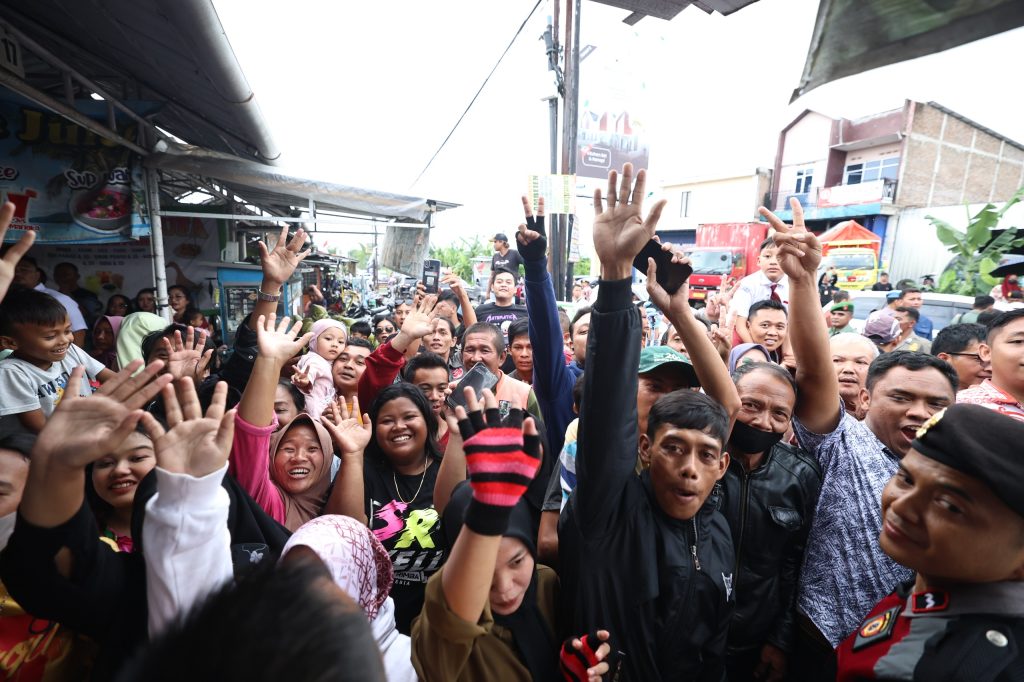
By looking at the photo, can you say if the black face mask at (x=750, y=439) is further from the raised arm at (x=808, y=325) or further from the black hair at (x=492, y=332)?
the black hair at (x=492, y=332)

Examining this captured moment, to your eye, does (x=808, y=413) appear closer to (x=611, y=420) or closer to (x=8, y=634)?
(x=611, y=420)

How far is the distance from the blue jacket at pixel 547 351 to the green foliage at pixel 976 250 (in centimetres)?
1506

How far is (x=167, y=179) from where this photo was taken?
22.7 feet

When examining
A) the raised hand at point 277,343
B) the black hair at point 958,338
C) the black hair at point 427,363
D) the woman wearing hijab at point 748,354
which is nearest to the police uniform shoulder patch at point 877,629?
the woman wearing hijab at point 748,354

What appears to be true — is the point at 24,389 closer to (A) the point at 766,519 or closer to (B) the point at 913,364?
(A) the point at 766,519

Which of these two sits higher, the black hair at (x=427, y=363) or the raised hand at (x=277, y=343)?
the raised hand at (x=277, y=343)

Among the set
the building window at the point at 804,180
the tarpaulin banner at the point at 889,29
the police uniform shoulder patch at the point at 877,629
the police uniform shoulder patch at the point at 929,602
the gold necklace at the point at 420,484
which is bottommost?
the gold necklace at the point at 420,484

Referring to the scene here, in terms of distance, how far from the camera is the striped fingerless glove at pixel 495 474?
1179mm

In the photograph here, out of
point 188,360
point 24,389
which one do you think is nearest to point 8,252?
point 188,360

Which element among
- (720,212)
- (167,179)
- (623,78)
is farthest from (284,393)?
(720,212)

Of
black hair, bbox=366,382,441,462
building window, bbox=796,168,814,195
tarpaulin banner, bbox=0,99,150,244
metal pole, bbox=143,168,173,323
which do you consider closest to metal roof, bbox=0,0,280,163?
tarpaulin banner, bbox=0,99,150,244

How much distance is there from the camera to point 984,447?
112cm

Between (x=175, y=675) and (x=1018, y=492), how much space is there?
160 cm

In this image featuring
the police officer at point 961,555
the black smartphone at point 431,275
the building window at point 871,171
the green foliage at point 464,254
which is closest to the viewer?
the police officer at point 961,555
